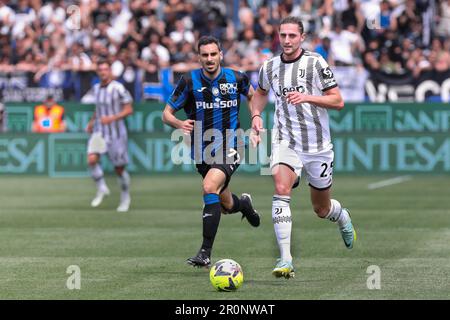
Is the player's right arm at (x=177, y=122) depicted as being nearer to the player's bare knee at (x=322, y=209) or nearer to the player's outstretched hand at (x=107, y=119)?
the player's bare knee at (x=322, y=209)

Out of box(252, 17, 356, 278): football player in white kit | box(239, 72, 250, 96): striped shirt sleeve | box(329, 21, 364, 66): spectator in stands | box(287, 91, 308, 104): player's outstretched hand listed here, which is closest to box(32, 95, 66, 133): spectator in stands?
box(329, 21, 364, 66): spectator in stands

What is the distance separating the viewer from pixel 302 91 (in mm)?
11344

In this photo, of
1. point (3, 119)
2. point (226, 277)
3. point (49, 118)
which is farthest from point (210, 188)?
point (3, 119)

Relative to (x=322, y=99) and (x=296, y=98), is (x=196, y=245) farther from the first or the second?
(x=296, y=98)

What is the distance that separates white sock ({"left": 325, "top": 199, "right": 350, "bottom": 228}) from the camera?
1218 centimetres

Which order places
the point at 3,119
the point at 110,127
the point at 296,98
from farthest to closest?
the point at 3,119, the point at 110,127, the point at 296,98

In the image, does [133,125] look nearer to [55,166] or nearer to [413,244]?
[55,166]

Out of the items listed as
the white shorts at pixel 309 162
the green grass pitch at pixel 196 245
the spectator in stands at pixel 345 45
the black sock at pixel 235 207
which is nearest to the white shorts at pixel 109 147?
the green grass pitch at pixel 196 245

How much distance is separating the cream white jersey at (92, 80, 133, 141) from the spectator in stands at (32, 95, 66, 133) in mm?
7112

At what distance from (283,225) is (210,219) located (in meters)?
0.95

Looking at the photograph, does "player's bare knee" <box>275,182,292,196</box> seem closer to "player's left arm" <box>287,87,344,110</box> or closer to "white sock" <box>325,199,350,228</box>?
"player's left arm" <box>287,87,344,110</box>

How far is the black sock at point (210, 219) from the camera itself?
37.7 ft

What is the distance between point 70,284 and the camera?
10.5 metres
